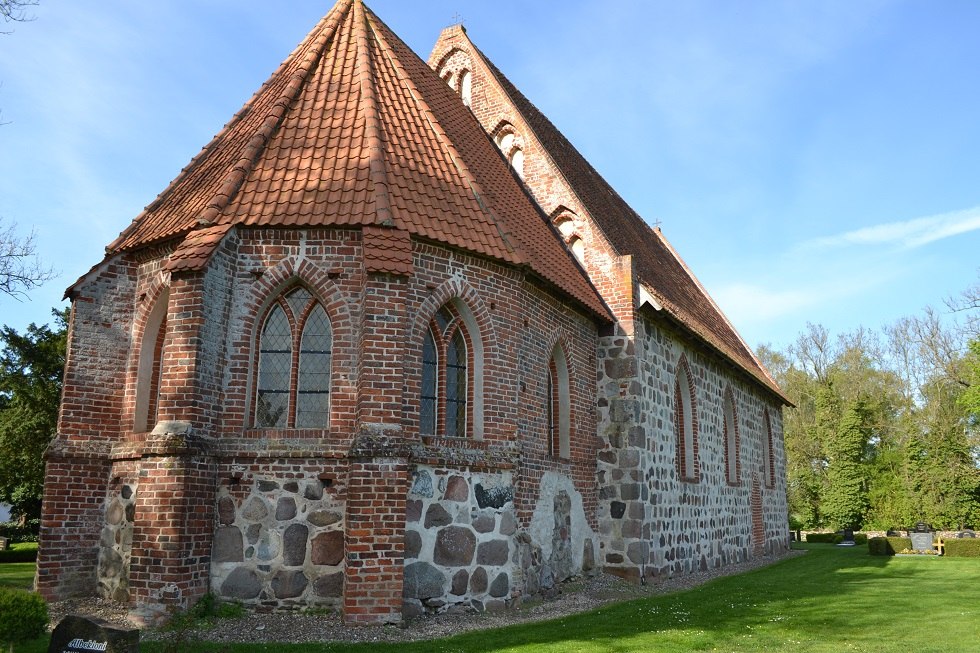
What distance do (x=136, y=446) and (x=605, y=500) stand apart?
24.7 ft

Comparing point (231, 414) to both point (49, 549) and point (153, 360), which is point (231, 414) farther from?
point (49, 549)

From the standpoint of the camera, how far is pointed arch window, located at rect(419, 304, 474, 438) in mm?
9883

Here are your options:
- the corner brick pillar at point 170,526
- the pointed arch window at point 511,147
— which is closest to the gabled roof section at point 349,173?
the corner brick pillar at point 170,526

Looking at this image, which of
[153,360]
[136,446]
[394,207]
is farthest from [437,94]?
[136,446]

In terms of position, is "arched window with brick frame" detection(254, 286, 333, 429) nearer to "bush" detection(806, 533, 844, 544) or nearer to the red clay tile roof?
the red clay tile roof

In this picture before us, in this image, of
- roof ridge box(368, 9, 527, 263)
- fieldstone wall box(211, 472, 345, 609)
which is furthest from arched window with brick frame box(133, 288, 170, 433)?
roof ridge box(368, 9, 527, 263)

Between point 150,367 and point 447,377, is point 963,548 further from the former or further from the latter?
point 150,367

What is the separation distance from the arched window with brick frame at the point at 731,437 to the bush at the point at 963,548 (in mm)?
10512

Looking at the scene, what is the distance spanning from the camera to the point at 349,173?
9914 mm

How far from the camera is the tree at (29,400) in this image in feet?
70.8

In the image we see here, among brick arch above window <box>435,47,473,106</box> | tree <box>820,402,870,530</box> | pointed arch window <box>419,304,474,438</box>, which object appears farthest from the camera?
tree <box>820,402,870,530</box>

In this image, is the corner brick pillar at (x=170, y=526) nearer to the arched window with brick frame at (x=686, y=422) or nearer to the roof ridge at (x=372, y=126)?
the roof ridge at (x=372, y=126)

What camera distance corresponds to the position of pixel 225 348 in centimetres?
914

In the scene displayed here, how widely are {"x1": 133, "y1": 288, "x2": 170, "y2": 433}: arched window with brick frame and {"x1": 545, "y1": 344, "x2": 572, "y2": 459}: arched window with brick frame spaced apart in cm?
583
